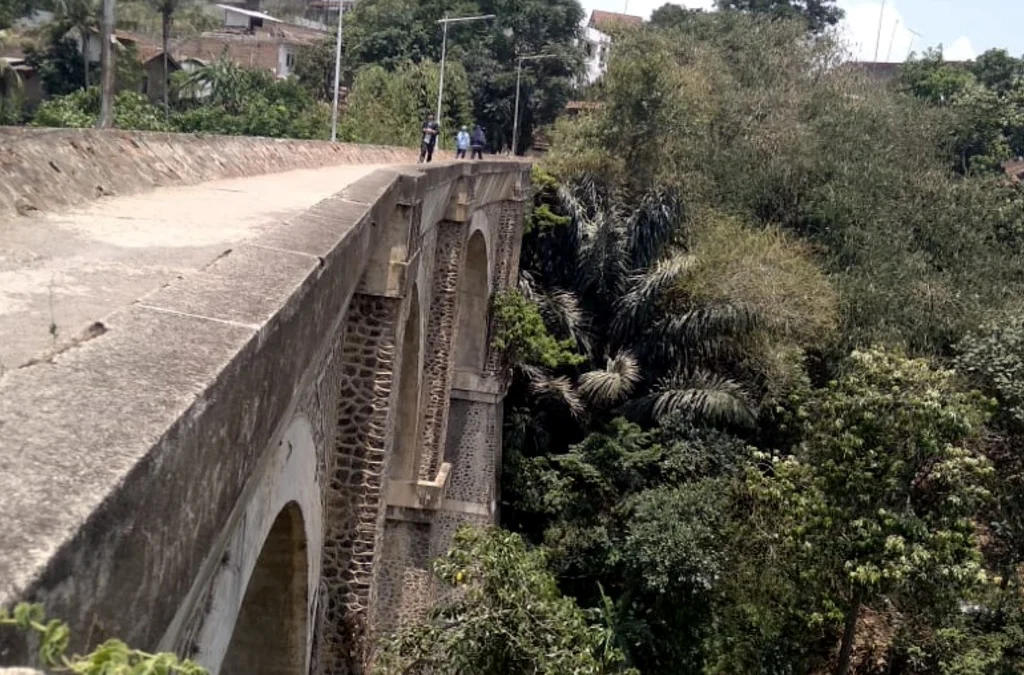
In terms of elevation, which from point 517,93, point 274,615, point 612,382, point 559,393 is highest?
point 517,93

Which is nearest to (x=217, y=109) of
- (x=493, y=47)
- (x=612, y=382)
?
(x=493, y=47)

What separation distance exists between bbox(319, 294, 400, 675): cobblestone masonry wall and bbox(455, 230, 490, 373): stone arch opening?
9994 millimetres

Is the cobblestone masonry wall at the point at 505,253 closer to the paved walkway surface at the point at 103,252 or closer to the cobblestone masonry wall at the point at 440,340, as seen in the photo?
the cobblestone masonry wall at the point at 440,340

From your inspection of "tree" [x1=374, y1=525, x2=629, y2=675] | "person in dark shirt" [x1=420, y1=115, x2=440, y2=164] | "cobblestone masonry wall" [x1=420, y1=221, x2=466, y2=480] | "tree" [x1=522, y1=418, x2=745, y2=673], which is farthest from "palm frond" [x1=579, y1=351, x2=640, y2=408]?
"tree" [x1=374, y1=525, x2=629, y2=675]

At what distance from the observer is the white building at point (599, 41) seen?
24.3m

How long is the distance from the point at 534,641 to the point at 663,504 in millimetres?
7171

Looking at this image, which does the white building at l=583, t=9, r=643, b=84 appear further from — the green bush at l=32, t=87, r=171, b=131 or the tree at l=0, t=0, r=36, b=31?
the tree at l=0, t=0, r=36, b=31

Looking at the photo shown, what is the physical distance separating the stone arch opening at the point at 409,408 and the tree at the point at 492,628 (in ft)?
8.94

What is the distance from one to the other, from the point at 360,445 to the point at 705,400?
11.2 m

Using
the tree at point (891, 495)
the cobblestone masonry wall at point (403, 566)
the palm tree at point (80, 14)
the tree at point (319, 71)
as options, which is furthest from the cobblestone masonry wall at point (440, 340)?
the tree at point (319, 71)

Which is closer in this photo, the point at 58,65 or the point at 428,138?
the point at 428,138

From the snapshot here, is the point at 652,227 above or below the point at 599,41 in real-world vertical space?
below

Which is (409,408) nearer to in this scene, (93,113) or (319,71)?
(93,113)

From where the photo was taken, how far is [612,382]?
18094 millimetres
